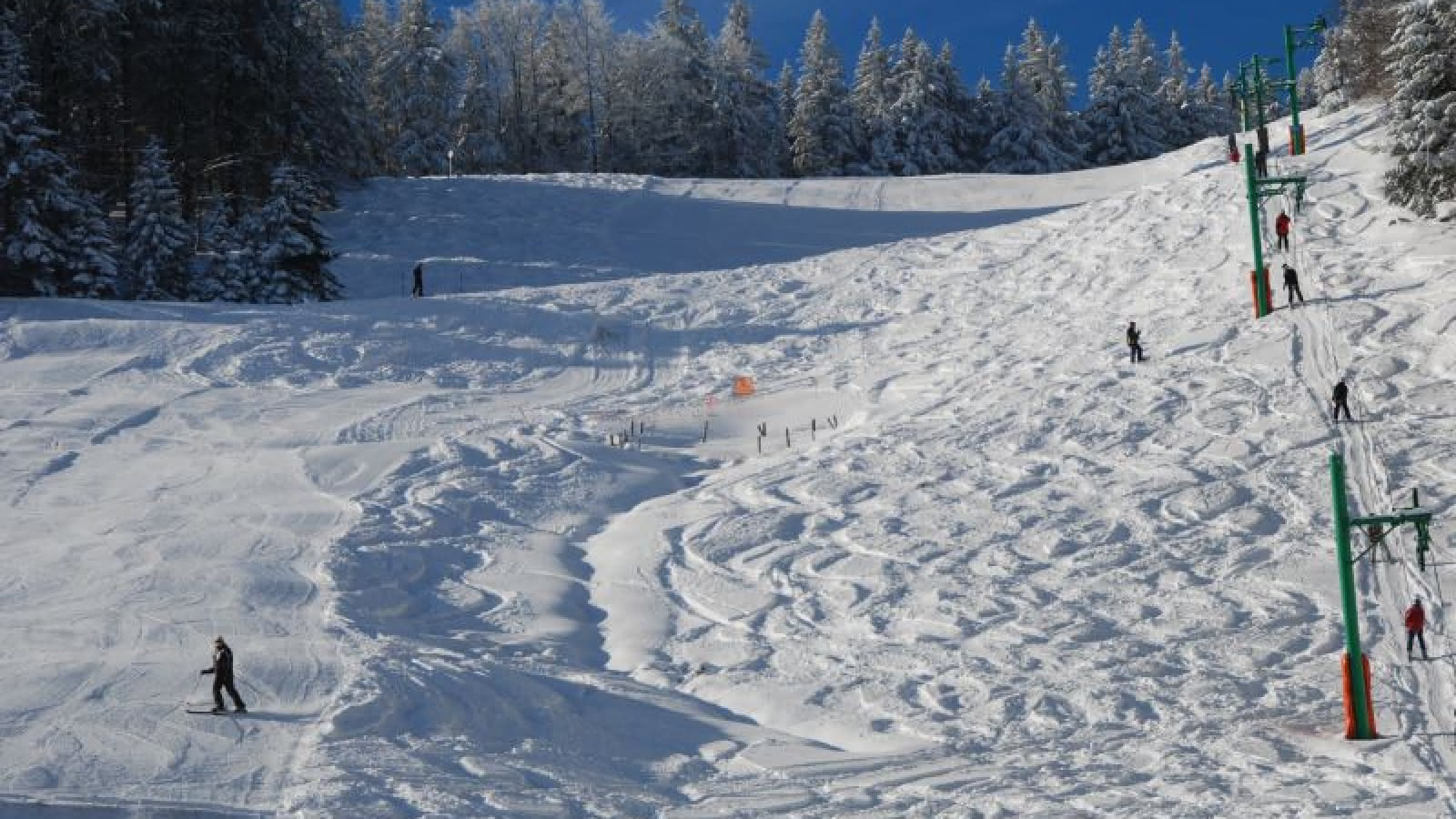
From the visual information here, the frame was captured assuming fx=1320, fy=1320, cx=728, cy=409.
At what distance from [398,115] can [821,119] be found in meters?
22.1

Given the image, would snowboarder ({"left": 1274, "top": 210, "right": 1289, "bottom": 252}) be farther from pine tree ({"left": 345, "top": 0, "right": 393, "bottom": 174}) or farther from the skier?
pine tree ({"left": 345, "top": 0, "right": 393, "bottom": 174})

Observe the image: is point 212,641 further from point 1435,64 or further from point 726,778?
point 1435,64

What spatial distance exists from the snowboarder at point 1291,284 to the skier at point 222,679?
21986 mm

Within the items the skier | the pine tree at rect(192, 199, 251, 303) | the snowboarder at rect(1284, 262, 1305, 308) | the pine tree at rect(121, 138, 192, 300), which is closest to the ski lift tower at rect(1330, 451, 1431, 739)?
the skier

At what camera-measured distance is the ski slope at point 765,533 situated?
1345cm

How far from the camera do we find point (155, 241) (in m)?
39.7

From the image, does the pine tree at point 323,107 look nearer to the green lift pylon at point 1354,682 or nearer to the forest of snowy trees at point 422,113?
the forest of snowy trees at point 422,113

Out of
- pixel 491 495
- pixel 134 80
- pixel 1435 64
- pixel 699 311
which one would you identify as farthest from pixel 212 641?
pixel 134 80

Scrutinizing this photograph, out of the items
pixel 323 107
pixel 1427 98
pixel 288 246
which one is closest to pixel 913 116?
pixel 323 107

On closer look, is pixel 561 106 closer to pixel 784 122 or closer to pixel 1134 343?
pixel 784 122

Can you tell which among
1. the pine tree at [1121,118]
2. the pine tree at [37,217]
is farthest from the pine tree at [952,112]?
the pine tree at [37,217]

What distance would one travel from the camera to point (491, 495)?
24859mm

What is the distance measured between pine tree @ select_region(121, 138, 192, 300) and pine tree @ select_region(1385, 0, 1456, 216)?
109ft

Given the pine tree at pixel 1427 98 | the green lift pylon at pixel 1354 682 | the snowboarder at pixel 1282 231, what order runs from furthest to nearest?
1. the snowboarder at pixel 1282 231
2. the pine tree at pixel 1427 98
3. the green lift pylon at pixel 1354 682
